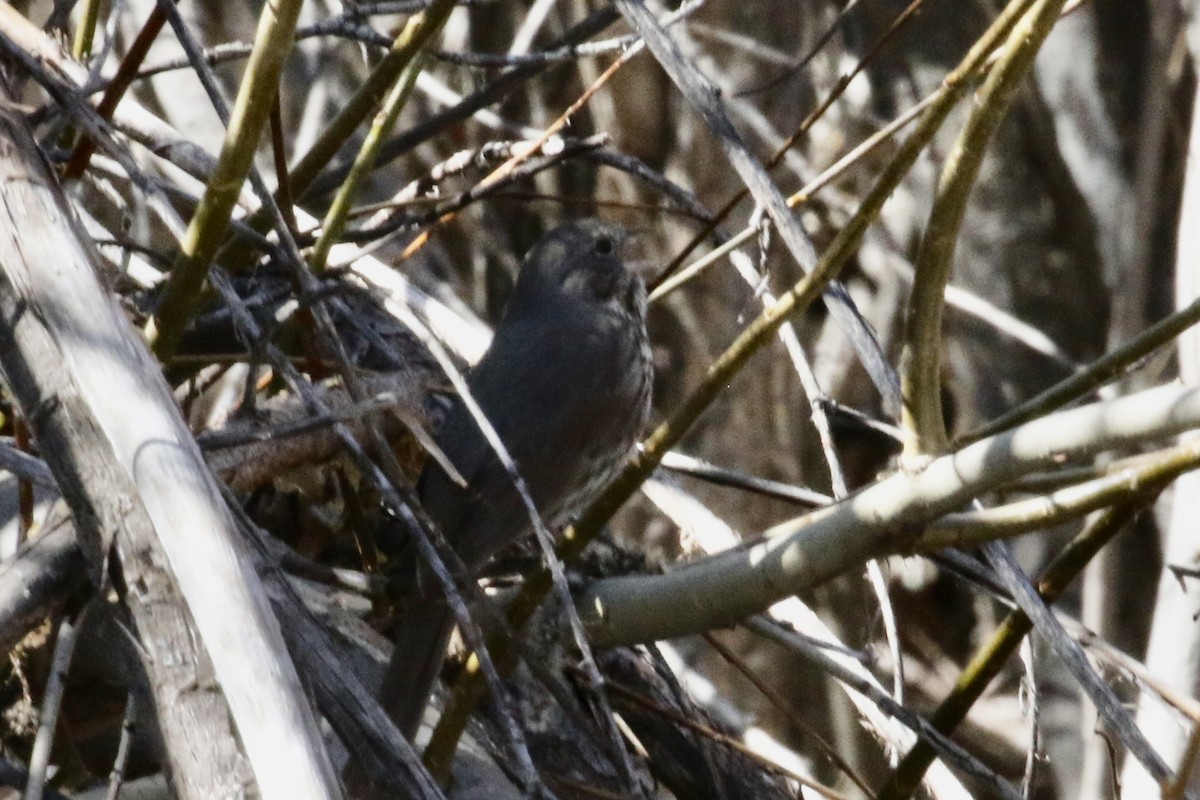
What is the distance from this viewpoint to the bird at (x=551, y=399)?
3084mm

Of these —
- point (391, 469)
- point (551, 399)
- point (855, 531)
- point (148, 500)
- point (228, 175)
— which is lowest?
point (148, 500)

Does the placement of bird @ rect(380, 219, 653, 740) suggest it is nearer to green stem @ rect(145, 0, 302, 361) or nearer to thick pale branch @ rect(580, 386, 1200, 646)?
thick pale branch @ rect(580, 386, 1200, 646)

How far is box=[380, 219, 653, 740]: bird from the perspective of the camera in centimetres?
308

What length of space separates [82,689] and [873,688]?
1272 millimetres

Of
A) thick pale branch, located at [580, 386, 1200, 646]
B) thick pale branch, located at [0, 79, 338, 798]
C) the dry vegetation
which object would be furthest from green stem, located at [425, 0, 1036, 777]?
thick pale branch, located at [0, 79, 338, 798]

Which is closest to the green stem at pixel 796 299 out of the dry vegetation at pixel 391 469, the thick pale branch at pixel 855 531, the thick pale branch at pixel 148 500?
the dry vegetation at pixel 391 469

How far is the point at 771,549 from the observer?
190 cm

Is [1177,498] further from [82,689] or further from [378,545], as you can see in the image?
[82,689]

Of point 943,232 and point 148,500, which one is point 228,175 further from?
point 943,232

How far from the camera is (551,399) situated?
→ 344cm

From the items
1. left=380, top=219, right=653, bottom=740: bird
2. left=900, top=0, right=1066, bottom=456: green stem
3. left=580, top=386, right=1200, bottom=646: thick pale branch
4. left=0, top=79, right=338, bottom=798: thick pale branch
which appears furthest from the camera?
left=380, top=219, right=653, bottom=740: bird

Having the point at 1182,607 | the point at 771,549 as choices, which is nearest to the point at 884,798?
the point at 771,549

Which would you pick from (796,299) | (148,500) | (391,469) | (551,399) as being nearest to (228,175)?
(391,469)

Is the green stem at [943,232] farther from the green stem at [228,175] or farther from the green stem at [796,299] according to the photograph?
the green stem at [228,175]
